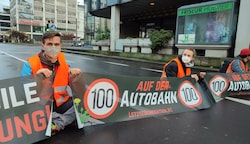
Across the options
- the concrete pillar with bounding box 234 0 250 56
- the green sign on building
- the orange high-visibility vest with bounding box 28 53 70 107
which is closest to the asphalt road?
the orange high-visibility vest with bounding box 28 53 70 107

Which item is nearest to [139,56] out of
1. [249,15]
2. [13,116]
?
[249,15]

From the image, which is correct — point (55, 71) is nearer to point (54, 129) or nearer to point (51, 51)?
point (51, 51)

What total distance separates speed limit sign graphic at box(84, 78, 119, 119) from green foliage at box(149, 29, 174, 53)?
1355 cm

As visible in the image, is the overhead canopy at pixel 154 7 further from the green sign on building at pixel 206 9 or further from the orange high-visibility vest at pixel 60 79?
the orange high-visibility vest at pixel 60 79

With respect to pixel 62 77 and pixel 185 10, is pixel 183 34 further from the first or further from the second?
pixel 62 77

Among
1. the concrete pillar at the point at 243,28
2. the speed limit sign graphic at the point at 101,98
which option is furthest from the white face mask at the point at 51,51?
the concrete pillar at the point at 243,28

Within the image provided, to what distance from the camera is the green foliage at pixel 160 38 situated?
16.1 meters

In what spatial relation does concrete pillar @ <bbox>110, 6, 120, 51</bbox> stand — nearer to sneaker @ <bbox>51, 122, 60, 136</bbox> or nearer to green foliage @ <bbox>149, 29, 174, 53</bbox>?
green foliage @ <bbox>149, 29, 174, 53</bbox>

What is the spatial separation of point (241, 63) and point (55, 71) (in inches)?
197

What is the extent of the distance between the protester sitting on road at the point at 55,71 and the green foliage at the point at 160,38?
13.9 meters

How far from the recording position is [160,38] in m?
16.2

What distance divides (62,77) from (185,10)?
13894 mm

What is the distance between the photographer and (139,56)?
19.0m

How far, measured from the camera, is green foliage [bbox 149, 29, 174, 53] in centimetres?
1606
